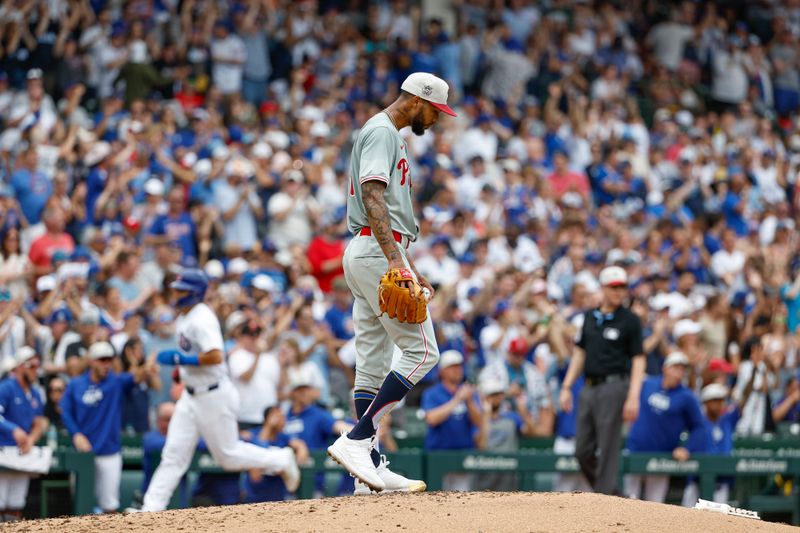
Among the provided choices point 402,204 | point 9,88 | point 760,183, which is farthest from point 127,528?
point 760,183

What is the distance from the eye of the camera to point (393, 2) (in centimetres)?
2122

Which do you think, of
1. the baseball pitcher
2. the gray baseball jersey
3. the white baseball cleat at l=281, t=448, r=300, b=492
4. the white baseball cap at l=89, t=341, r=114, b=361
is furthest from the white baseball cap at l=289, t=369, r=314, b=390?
the gray baseball jersey

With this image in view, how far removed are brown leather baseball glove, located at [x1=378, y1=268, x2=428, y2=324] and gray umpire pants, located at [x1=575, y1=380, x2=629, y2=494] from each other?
3.61 metres

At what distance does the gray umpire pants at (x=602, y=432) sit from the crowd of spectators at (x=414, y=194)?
159 centimetres

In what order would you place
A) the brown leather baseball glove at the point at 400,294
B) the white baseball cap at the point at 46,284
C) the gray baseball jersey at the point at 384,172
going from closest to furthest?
the brown leather baseball glove at the point at 400,294, the gray baseball jersey at the point at 384,172, the white baseball cap at the point at 46,284

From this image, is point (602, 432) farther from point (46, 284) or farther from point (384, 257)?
point (46, 284)

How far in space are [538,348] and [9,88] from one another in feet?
24.8

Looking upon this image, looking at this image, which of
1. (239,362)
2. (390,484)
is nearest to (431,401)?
(239,362)

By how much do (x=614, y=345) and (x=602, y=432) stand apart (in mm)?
667

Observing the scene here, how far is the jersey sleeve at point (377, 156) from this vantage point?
271 inches

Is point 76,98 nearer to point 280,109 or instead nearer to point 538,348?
point 280,109

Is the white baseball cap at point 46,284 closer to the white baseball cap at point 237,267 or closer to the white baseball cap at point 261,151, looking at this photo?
the white baseball cap at point 237,267

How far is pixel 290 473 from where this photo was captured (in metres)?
10.4

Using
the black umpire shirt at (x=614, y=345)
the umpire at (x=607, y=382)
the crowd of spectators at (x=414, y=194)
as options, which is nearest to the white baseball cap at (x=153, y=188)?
the crowd of spectators at (x=414, y=194)
